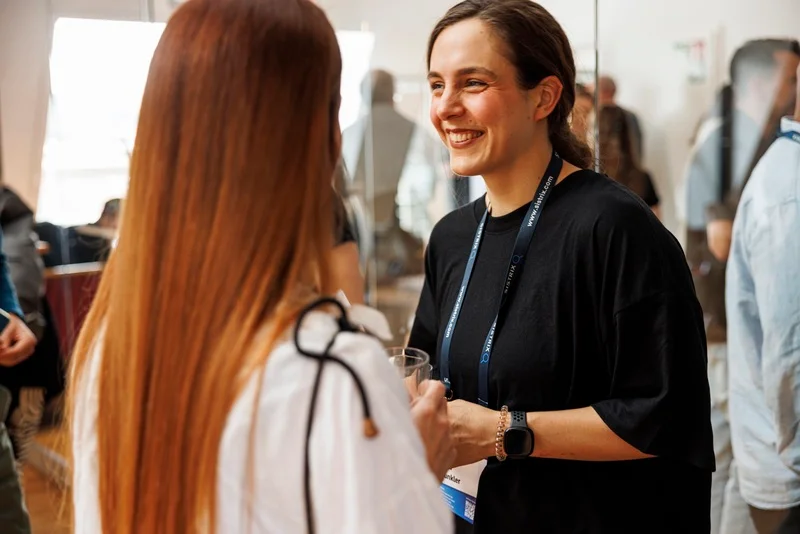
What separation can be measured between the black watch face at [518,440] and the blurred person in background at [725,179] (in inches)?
57.1

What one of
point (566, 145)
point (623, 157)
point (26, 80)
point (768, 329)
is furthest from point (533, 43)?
point (26, 80)

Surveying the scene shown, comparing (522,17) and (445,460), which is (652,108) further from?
(445,460)

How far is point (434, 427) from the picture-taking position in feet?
3.28

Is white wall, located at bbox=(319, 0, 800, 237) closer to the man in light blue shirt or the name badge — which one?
the man in light blue shirt

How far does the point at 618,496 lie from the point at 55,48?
3001 mm

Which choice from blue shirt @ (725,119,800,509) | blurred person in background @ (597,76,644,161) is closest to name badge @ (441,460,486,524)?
blue shirt @ (725,119,800,509)

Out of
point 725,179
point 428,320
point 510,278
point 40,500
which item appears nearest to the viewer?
point 510,278

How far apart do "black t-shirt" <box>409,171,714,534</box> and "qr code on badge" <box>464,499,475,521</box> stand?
17 millimetres

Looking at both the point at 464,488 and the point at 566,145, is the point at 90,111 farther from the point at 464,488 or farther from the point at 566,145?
the point at 464,488

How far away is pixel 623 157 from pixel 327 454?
2.77 m

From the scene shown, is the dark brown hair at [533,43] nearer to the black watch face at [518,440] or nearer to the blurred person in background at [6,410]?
the black watch face at [518,440]

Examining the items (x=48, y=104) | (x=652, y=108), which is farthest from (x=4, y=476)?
(x=652, y=108)

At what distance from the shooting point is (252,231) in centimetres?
85

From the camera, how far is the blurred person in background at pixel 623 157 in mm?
3270
